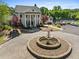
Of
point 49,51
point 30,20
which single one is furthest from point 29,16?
point 49,51

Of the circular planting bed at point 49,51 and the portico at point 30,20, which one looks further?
the portico at point 30,20

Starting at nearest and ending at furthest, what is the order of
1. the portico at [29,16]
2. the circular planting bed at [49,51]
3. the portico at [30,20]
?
the circular planting bed at [49,51] < the portico at [29,16] < the portico at [30,20]

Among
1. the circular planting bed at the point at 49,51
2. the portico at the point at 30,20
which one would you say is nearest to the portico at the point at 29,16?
the portico at the point at 30,20

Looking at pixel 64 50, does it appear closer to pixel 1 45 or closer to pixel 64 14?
pixel 1 45

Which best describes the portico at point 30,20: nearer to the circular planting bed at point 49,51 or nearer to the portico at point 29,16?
the portico at point 29,16

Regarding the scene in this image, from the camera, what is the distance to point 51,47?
1670 cm

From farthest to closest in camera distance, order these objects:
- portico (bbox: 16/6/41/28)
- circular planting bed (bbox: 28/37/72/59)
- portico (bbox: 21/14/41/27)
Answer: portico (bbox: 21/14/41/27), portico (bbox: 16/6/41/28), circular planting bed (bbox: 28/37/72/59)

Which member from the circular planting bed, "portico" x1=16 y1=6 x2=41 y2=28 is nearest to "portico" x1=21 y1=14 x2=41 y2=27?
"portico" x1=16 y1=6 x2=41 y2=28

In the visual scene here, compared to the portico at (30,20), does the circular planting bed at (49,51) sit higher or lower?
lower

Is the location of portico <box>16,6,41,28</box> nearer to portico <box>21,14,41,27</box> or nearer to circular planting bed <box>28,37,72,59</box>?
portico <box>21,14,41,27</box>

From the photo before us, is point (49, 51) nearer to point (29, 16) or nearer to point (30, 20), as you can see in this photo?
point (30, 20)

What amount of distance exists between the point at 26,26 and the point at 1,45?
14349 mm

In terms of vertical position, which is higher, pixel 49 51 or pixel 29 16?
pixel 29 16

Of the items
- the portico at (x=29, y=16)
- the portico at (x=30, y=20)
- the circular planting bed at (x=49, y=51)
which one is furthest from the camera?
Result: the portico at (x=30, y=20)
